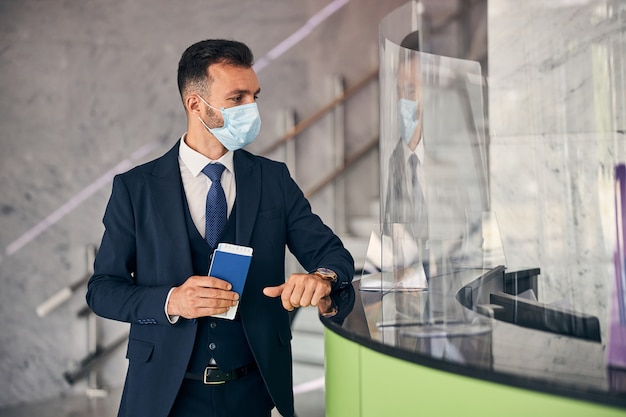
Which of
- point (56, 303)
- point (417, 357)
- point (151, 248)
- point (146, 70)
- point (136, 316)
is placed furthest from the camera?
point (146, 70)

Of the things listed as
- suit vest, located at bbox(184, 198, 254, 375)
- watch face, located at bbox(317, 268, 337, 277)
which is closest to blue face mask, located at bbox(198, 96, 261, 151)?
suit vest, located at bbox(184, 198, 254, 375)

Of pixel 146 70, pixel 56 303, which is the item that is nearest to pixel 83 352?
pixel 56 303

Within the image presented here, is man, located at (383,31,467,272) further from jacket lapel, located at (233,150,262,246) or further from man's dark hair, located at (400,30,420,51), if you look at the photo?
jacket lapel, located at (233,150,262,246)

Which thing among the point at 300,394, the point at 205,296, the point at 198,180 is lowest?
the point at 300,394

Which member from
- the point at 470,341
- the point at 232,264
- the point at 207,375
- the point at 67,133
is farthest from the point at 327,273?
the point at 67,133

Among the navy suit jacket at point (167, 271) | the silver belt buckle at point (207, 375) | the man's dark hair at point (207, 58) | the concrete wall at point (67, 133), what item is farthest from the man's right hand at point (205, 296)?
the concrete wall at point (67, 133)

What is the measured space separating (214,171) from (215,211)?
136 mm

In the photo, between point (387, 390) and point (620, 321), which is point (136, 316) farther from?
point (620, 321)

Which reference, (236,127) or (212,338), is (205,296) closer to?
(212,338)

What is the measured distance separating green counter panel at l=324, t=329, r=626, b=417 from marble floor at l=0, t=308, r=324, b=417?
2.93m

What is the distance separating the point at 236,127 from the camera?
214cm

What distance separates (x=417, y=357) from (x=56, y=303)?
3.87 m

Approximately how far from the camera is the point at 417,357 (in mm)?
1258

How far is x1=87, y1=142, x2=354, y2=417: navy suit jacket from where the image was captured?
1.88 metres
